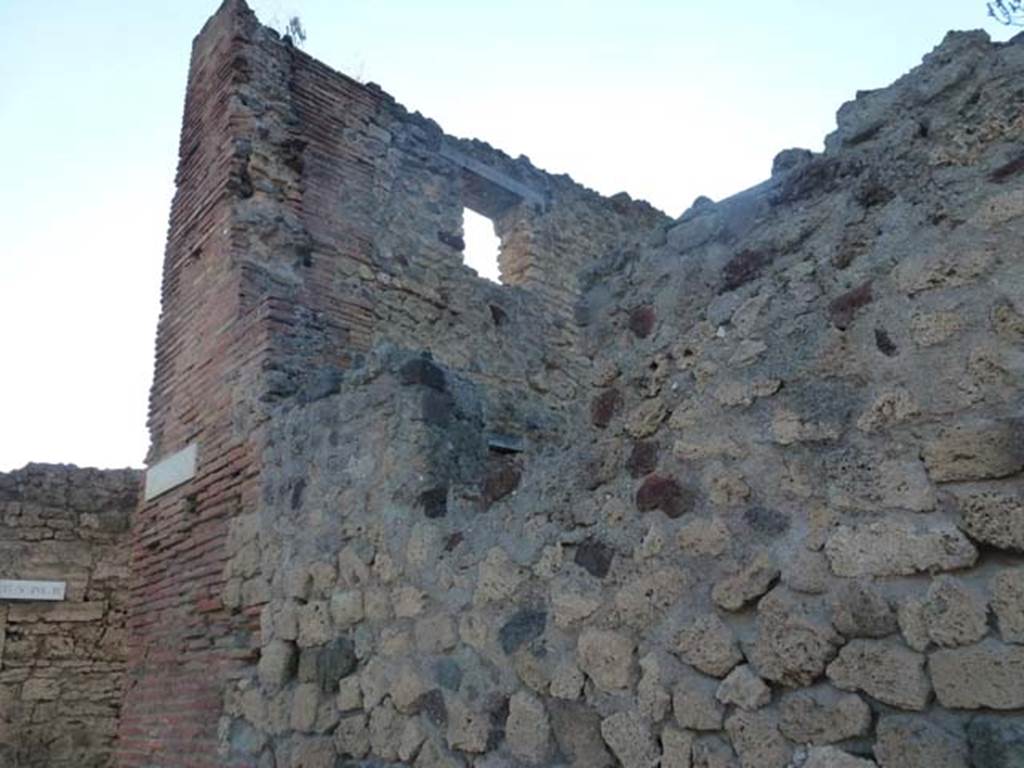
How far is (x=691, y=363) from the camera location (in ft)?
8.48

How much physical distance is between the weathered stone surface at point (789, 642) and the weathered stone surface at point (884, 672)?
0.12 ft

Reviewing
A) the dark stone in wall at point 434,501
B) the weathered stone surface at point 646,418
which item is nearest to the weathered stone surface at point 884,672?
the weathered stone surface at point 646,418

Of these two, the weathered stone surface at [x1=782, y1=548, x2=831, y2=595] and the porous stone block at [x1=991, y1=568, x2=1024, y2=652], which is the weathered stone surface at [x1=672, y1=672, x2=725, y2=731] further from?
the porous stone block at [x1=991, y1=568, x2=1024, y2=652]

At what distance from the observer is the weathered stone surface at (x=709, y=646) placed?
2197mm

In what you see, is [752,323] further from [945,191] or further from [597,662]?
[597,662]

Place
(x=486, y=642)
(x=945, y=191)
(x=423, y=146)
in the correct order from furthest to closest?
(x=423, y=146)
(x=486, y=642)
(x=945, y=191)

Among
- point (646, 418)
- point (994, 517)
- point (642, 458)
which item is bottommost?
point (994, 517)

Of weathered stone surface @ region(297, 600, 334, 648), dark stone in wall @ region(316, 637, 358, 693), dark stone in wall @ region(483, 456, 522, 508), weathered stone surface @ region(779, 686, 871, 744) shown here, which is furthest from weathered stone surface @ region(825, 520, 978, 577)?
weathered stone surface @ region(297, 600, 334, 648)

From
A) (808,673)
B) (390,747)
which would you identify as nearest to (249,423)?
(390,747)

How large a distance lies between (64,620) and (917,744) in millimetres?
8654

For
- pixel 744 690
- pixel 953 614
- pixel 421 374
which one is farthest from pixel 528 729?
pixel 421 374

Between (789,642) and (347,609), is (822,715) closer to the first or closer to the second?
(789,642)

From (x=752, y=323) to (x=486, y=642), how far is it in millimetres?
1378

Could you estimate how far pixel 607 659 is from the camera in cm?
250
